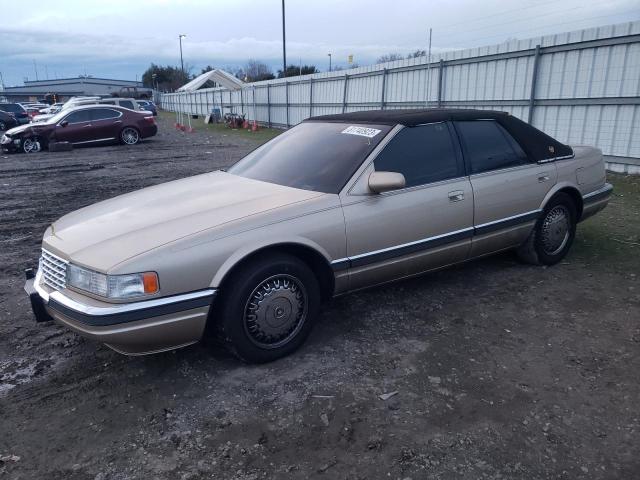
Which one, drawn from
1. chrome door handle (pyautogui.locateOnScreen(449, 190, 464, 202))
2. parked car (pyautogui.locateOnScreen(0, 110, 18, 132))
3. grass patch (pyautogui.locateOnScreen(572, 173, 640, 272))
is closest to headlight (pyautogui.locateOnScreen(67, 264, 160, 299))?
chrome door handle (pyautogui.locateOnScreen(449, 190, 464, 202))

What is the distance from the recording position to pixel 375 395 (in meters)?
2.95

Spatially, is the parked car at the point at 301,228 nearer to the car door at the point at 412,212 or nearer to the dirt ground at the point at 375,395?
the car door at the point at 412,212

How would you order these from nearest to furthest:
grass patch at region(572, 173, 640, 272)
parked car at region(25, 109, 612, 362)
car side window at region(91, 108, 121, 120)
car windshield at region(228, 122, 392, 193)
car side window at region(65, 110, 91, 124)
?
parked car at region(25, 109, 612, 362)
car windshield at region(228, 122, 392, 193)
grass patch at region(572, 173, 640, 272)
car side window at region(65, 110, 91, 124)
car side window at region(91, 108, 121, 120)

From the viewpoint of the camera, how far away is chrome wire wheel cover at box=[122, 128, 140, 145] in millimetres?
18344

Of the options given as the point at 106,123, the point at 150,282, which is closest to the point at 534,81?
the point at 150,282

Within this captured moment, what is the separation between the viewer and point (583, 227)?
6.26 metres

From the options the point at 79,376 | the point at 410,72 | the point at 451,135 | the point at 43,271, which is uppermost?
the point at 410,72

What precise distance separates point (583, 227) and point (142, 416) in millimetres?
5607

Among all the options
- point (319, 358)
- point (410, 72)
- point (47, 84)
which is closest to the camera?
point (319, 358)

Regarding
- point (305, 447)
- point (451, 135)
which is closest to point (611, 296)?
point (451, 135)

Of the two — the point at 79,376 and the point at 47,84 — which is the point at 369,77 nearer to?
the point at 79,376

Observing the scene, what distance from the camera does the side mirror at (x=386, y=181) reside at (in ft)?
11.3

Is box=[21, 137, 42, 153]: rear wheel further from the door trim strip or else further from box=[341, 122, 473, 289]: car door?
the door trim strip

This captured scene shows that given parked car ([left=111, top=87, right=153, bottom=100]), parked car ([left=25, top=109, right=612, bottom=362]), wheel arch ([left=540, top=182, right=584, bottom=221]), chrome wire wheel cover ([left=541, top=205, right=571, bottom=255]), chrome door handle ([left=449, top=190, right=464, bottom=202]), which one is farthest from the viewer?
parked car ([left=111, top=87, right=153, bottom=100])
